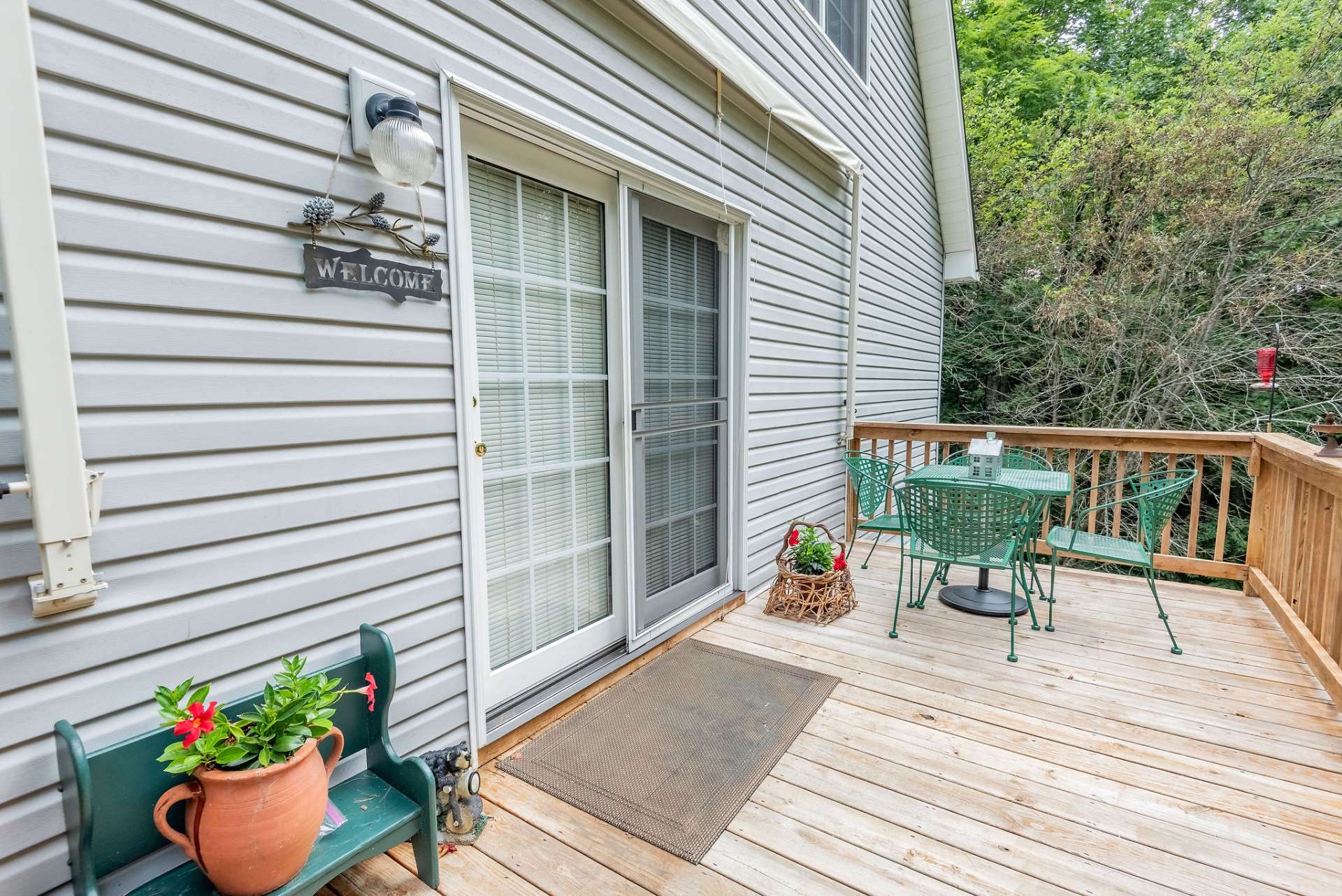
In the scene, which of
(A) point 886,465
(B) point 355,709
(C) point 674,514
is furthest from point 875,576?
(B) point 355,709

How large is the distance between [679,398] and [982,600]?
2035 millimetres

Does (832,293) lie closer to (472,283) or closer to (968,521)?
(968,521)

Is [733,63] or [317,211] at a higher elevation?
[733,63]

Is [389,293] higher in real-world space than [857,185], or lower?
lower

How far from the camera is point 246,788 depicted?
1254 millimetres

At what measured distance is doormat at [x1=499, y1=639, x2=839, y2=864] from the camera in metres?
1.86

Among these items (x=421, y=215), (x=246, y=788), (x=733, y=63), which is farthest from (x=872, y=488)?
(x=246, y=788)

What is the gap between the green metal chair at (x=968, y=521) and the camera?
111 inches

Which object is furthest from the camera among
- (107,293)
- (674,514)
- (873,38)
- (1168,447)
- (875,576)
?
(873,38)

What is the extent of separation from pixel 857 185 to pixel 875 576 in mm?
2865

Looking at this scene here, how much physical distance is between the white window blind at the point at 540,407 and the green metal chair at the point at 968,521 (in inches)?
59.7

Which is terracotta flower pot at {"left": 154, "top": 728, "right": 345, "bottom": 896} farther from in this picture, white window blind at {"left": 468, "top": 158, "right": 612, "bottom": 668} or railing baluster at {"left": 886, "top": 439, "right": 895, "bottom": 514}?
railing baluster at {"left": 886, "top": 439, "right": 895, "bottom": 514}

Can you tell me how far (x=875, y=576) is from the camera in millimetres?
→ 4109

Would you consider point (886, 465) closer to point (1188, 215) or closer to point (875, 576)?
point (875, 576)
